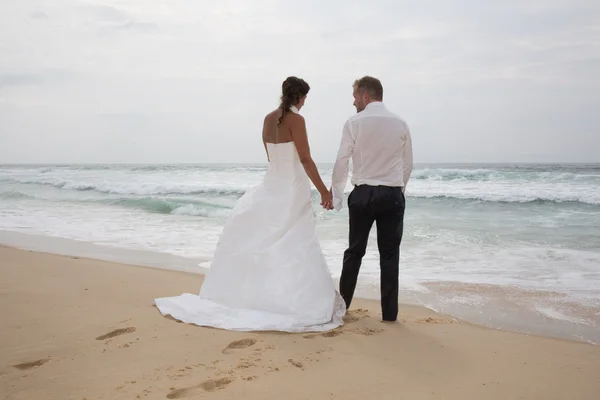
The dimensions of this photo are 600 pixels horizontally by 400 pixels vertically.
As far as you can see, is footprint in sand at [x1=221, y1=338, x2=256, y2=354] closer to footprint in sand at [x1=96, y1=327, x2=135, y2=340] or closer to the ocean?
footprint in sand at [x1=96, y1=327, x2=135, y2=340]

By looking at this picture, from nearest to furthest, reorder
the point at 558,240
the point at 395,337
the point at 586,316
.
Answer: the point at 395,337, the point at 586,316, the point at 558,240

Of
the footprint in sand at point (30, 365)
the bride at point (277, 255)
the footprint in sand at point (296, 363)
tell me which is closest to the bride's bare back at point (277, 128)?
the bride at point (277, 255)

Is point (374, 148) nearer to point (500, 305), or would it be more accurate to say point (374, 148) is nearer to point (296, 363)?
point (296, 363)

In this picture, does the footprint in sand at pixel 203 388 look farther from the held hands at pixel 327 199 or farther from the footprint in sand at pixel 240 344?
the held hands at pixel 327 199

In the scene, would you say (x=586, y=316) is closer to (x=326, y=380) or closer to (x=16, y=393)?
(x=326, y=380)

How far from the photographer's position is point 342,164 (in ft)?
13.5

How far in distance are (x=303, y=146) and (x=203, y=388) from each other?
2.11 m

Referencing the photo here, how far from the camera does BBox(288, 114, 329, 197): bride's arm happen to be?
13.2ft

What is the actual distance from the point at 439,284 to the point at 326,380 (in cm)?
321

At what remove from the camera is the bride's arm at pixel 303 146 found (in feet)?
13.2

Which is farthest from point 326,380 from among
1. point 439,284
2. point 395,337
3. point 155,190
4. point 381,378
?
point 155,190

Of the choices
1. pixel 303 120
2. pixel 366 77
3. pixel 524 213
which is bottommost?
pixel 524 213

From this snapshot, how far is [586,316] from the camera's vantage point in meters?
4.41

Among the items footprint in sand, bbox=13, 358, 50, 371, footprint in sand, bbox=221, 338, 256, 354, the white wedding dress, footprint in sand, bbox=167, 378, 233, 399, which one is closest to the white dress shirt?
the white wedding dress
